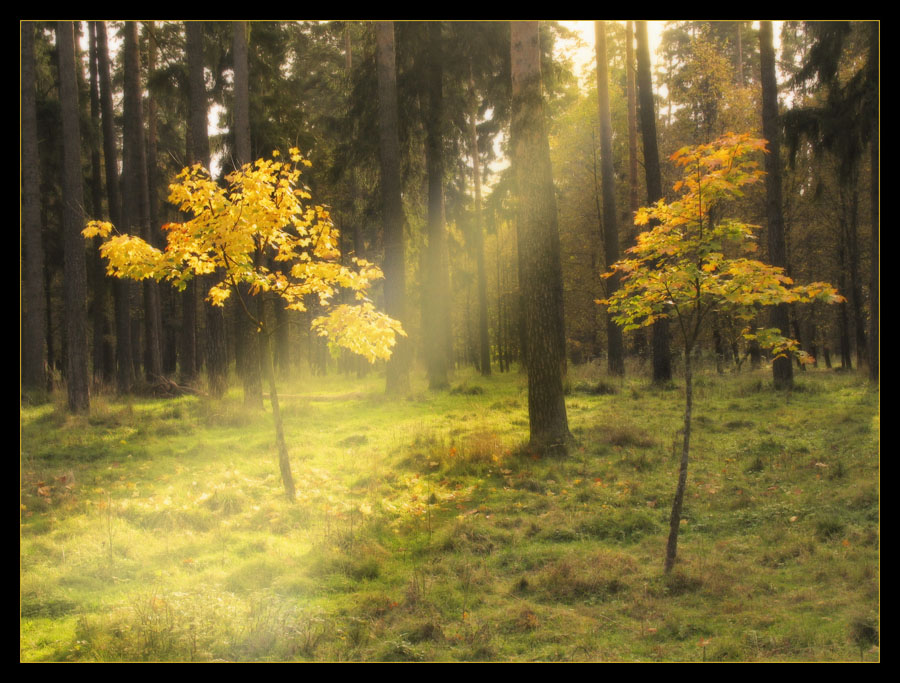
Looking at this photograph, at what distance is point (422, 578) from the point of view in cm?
524

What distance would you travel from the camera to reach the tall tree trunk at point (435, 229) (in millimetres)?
16766

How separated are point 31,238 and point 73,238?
4.52 m

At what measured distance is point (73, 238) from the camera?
11.8 metres

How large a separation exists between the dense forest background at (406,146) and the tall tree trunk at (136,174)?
0.08m

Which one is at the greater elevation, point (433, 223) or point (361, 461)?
point (433, 223)

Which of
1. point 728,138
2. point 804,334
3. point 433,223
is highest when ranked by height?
point 433,223

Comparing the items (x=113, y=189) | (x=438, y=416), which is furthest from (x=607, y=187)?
(x=113, y=189)

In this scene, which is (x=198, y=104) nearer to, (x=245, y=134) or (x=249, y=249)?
(x=245, y=134)

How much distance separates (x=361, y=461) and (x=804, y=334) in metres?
26.1

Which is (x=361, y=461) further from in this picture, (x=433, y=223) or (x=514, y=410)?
(x=433, y=223)

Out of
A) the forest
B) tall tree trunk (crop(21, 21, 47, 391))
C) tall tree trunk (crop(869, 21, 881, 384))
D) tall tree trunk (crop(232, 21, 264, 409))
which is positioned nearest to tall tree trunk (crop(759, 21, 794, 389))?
the forest

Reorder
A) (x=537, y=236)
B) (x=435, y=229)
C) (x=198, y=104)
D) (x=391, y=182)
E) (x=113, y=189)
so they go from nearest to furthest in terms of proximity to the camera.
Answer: (x=537, y=236) < (x=198, y=104) < (x=391, y=182) < (x=113, y=189) < (x=435, y=229)

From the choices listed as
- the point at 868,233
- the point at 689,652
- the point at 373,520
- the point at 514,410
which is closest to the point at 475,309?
the point at 868,233

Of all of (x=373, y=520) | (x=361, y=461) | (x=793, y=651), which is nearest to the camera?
(x=793, y=651)
